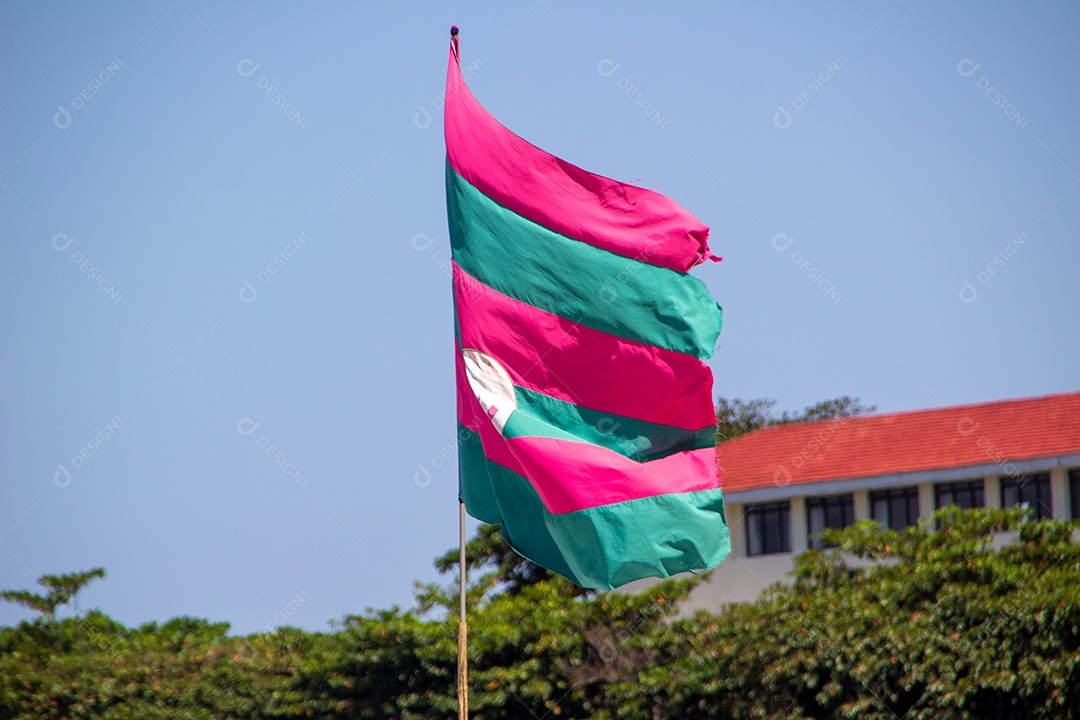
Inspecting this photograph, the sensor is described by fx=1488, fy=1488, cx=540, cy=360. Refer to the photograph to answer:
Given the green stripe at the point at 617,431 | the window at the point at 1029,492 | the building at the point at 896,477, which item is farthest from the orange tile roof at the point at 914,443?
the green stripe at the point at 617,431

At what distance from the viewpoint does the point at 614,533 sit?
10.9 m

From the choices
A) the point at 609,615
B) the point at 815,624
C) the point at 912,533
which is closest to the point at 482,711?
the point at 609,615

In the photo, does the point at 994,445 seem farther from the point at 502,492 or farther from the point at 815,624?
the point at 502,492

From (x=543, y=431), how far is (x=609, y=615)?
10256 millimetres

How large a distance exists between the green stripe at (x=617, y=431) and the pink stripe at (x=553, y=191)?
1.26m

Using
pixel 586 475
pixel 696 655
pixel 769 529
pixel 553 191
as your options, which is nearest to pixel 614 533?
pixel 586 475

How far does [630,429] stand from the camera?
37.3 ft

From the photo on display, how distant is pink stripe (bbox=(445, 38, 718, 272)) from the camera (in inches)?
455

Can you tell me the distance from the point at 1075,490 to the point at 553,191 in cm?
1717

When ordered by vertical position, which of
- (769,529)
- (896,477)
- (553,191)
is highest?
(896,477)

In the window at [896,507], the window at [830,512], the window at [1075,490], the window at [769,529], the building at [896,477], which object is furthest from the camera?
the window at [769,529]

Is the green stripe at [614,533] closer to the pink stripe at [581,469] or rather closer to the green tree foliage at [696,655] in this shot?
the pink stripe at [581,469]

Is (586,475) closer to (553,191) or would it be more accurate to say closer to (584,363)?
(584,363)

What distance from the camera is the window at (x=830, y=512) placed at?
28.0 m
